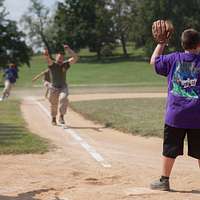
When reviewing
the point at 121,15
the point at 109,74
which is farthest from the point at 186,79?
the point at 121,15

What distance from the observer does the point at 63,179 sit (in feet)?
27.5

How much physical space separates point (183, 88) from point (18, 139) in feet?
19.5

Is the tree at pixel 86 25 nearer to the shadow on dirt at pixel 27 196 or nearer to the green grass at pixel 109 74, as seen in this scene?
the green grass at pixel 109 74

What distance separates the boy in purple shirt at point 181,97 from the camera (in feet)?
24.0

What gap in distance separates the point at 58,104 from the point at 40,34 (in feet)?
393

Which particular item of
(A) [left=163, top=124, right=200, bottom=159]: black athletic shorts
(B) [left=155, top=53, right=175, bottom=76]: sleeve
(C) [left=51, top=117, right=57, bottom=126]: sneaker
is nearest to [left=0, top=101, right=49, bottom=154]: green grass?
(C) [left=51, top=117, right=57, bottom=126]: sneaker

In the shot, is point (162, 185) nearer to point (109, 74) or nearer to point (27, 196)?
point (27, 196)

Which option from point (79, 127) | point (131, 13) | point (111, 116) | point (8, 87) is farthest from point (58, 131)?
point (131, 13)

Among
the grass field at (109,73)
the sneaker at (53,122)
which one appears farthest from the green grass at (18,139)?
the grass field at (109,73)

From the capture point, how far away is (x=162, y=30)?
7.50m

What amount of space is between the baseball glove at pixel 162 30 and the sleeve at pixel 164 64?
8.4 inches

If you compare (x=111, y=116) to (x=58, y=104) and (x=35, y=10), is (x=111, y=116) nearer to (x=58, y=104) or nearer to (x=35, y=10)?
(x=58, y=104)

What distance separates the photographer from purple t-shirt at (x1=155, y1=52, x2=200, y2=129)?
7.31 m

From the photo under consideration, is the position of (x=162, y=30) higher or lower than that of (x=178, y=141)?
higher
